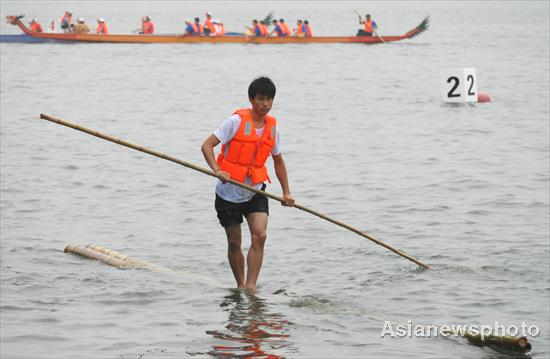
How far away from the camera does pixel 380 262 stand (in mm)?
10883

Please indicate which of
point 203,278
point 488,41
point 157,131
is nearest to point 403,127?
point 157,131

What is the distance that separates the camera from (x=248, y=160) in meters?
8.48

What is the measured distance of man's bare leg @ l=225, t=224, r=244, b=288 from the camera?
8758 mm

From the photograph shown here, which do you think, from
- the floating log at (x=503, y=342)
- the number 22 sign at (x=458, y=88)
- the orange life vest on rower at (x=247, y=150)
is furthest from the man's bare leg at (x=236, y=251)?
the number 22 sign at (x=458, y=88)

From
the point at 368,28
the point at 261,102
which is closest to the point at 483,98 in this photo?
the point at 368,28

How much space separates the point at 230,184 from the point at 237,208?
231 mm

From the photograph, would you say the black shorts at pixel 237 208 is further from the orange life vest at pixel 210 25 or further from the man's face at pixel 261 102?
the orange life vest at pixel 210 25

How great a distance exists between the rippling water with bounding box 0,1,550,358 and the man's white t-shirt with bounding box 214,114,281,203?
931mm

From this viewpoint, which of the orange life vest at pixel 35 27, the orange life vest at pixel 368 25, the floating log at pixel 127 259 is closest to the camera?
the floating log at pixel 127 259

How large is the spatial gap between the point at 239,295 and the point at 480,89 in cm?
2680

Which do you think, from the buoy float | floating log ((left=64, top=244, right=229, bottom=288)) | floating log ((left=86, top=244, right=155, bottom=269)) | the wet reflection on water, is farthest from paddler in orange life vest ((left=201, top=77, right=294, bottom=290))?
the buoy float

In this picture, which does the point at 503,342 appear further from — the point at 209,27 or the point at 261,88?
the point at 209,27

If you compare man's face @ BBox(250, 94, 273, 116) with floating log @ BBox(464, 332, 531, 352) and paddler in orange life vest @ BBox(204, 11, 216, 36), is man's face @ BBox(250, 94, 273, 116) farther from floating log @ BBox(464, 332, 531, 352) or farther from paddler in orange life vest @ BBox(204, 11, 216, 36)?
paddler in orange life vest @ BBox(204, 11, 216, 36)

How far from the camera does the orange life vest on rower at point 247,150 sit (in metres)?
8.41
